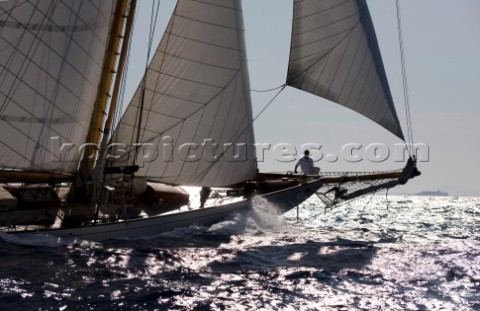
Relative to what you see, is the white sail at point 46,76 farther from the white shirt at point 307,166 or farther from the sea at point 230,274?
the white shirt at point 307,166

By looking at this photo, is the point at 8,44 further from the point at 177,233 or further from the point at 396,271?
the point at 396,271

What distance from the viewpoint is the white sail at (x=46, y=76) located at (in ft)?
62.6

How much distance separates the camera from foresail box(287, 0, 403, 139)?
2330cm

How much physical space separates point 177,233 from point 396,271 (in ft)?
24.3

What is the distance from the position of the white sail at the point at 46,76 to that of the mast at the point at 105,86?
20.8 inches

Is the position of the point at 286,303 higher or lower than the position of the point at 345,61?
lower

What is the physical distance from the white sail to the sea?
309 centimetres

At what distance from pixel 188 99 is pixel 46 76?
4.57m

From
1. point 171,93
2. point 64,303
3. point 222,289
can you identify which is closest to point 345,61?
point 171,93

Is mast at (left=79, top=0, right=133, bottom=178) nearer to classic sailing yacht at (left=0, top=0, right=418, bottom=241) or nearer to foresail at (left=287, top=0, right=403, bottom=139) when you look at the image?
classic sailing yacht at (left=0, top=0, right=418, bottom=241)

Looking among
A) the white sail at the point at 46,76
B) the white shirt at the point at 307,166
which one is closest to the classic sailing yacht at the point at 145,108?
the white sail at the point at 46,76

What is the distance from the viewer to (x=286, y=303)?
41.0 feet

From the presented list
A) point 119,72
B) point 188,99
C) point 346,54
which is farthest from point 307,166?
point 119,72

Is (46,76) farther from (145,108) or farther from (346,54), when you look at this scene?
(346,54)
